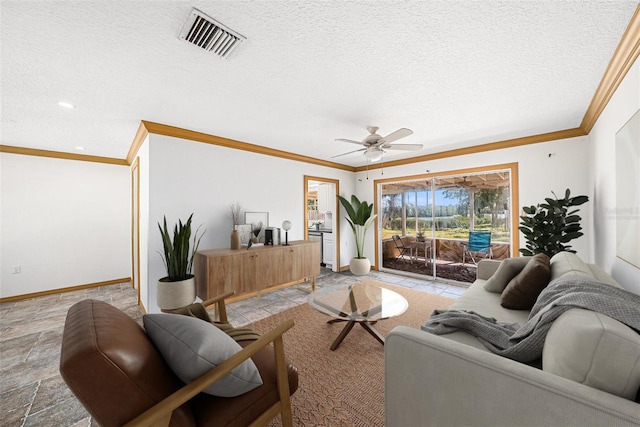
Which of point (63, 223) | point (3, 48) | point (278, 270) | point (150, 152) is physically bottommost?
point (278, 270)

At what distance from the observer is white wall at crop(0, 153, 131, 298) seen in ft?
12.4

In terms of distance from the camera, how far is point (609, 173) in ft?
7.42

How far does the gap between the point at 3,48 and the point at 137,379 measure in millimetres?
2341

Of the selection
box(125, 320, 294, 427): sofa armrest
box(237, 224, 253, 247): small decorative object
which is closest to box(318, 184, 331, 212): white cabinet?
box(237, 224, 253, 247): small decorative object

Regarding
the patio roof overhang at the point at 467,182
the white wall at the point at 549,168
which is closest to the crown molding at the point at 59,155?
the patio roof overhang at the point at 467,182

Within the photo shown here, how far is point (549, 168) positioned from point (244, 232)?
15.0 ft

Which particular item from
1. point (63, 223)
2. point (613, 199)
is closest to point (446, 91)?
point (613, 199)

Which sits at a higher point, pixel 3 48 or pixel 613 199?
pixel 3 48

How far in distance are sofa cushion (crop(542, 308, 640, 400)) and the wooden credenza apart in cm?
307

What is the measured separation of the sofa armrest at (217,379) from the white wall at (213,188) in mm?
2604

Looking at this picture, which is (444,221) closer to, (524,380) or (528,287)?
(528,287)

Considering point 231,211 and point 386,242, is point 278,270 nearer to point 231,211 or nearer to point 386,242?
point 231,211

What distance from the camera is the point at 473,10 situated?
1.37 m

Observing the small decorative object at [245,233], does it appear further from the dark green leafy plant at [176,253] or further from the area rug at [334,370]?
the area rug at [334,370]
